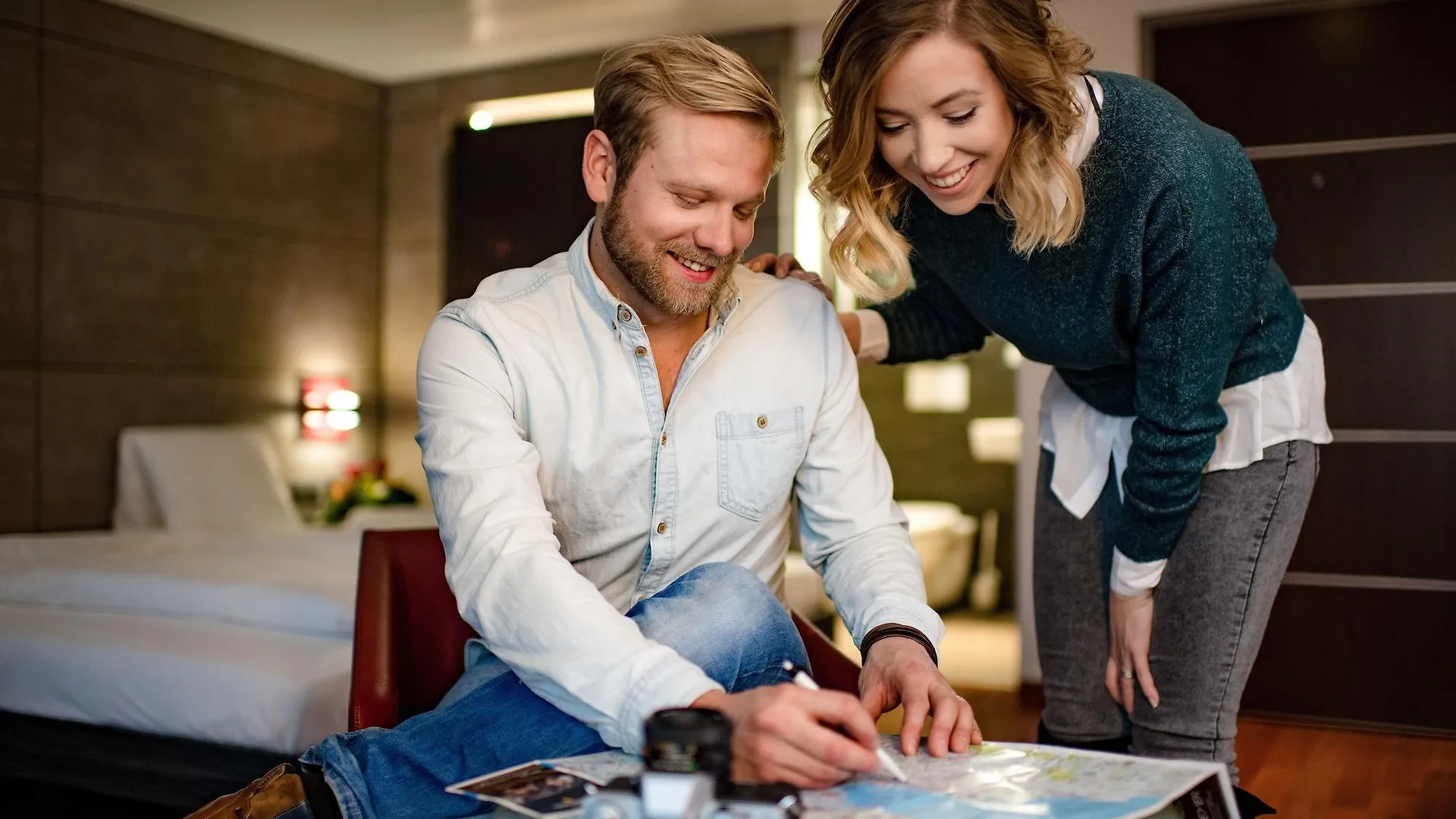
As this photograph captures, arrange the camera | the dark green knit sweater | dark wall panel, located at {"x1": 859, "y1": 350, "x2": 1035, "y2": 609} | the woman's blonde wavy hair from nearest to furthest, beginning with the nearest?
the camera
the woman's blonde wavy hair
the dark green knit sweater
dark wall panel, located at {"x1": 859, "y1": 350, "x2": 1035, "y2": 609}

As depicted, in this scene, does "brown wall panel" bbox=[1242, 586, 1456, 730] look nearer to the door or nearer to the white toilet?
the door

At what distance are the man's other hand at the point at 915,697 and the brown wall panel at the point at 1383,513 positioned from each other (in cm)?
311

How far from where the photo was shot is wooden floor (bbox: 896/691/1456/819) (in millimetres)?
3121

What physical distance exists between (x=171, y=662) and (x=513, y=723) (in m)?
1.70

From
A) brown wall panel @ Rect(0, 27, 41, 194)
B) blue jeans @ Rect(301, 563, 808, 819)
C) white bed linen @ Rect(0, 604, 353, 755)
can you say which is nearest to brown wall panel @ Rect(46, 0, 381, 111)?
brown wall panel @ Rect(0, 27, 41, 194)

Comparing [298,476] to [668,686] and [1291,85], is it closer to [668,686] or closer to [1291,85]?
[1291,85]

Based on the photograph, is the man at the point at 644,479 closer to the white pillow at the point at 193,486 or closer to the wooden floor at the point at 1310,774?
the wooden floor at the point at 1310,774

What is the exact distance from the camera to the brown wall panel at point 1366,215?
12.9 feet

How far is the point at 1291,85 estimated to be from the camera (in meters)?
4.10

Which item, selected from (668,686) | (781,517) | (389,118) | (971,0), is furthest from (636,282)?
(389,118)

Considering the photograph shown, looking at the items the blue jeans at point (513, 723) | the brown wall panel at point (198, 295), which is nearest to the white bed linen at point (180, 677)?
the blue jeans at point (513, 723)

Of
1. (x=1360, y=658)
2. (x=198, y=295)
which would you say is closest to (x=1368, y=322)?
(x=1360, y=658)

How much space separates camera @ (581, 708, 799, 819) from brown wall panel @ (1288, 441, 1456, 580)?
3.58m

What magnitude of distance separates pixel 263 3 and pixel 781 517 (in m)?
3.88
